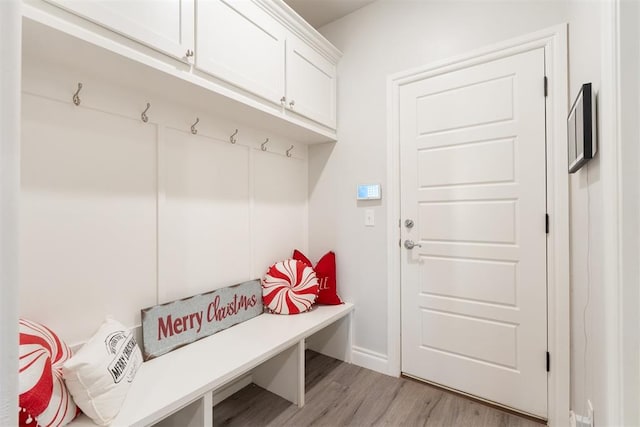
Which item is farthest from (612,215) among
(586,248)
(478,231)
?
(478,231)

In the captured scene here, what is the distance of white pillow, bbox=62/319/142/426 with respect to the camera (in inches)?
38.8

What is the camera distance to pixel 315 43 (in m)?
2.12

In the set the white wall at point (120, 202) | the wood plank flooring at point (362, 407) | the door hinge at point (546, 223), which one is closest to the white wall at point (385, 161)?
the door hinge at point (546, 223)

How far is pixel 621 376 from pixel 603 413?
226mm

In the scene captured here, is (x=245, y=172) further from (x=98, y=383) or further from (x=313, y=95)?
(x=98, y=383)

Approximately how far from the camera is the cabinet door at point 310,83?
6.31 ft

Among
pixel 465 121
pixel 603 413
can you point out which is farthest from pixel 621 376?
pixel 465 121

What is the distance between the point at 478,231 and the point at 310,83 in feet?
4.86

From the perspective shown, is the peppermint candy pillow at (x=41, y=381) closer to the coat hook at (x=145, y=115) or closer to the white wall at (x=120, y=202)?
the white wall at (x=120, y=202)

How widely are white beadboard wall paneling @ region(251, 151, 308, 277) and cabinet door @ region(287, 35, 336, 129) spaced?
430mm

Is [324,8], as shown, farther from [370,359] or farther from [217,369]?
[370,359]

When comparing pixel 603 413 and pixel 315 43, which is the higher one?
pixel 315 43

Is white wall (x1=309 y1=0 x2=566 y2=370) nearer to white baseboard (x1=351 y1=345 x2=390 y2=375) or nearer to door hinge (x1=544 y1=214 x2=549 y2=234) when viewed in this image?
white baseboard (x1=351 y1=345 x2=390 y2=375)

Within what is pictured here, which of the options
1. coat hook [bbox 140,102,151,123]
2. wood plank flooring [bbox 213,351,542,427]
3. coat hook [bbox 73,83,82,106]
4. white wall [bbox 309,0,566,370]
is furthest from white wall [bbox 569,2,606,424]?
coat hook [bbox 73,83,82,106]
